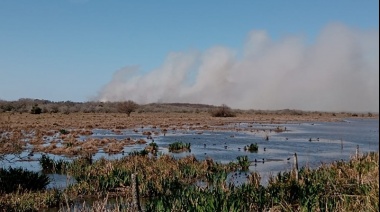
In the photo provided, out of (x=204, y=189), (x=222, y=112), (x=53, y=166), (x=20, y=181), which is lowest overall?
(x=53, y=166)

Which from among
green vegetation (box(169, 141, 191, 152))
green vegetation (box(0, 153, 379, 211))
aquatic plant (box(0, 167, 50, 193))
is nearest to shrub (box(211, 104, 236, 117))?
green vegetation (box(169, 141, 191, 152))

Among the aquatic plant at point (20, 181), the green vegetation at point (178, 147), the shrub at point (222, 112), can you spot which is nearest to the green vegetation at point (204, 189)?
the aquatic plant at point (20, 181)

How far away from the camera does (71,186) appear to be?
51.7 ft

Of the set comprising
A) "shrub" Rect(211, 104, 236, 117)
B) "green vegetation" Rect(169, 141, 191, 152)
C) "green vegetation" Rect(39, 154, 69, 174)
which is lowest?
"green vegetation" Rect(39, 154, 69, 174)

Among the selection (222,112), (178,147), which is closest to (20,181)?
(178,147)

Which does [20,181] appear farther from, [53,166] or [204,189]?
[204,189]

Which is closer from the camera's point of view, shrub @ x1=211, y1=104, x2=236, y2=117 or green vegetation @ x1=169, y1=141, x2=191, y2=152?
green vegetation @ x1=169, y1=141, x2=191, y2=152

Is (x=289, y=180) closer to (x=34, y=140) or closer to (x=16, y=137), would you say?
(x=16, y=137)

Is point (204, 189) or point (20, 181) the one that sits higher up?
point (204, 189)

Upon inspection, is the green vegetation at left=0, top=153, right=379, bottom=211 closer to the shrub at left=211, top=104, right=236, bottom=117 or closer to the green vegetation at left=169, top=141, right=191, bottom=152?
the green vegetation at left=169, top=141, right=191, bottom=152

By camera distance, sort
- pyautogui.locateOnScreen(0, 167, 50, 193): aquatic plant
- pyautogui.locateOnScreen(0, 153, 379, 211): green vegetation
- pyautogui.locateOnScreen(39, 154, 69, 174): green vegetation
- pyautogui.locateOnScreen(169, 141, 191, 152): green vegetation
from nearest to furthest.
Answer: pyautogui.locateOnScreen(0, 153, 379, 211): green vegetation < pyautogui.locateOnScreen(0, 167, 50, 193): aquatic plant < pyautogui.locateOnScreen(39, 154, 69, 174): green vegetation < pyautogui.locateOnScreen(169, 141, 191, 152): green vegetation

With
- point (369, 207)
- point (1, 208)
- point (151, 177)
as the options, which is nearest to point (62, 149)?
point (151, 177)

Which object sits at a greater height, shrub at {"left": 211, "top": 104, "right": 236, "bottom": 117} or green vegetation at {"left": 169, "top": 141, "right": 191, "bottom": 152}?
shrub at {"left": 211, "top": 104, "right": 236, "bottom": 117}

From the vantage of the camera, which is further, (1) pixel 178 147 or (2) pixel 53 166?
(1) pixel 178 147
